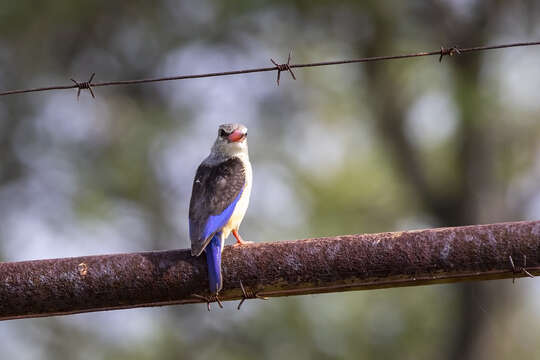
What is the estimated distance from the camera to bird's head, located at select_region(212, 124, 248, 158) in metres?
6.04

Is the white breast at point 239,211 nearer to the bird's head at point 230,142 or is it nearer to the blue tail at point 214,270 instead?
the bird's head at point 230,142

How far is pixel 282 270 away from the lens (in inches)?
147

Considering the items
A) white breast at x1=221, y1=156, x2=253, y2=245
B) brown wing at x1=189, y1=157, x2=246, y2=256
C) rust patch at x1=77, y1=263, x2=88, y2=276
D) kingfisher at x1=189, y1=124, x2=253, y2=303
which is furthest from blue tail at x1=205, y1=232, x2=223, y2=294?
white breast at x1=221, y1=156, x2=253, y2=245

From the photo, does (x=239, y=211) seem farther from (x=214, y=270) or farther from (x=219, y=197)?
(x=214, y=270)

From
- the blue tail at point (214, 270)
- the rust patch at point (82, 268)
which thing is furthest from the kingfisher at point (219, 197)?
the rust patch at point (82, 268)

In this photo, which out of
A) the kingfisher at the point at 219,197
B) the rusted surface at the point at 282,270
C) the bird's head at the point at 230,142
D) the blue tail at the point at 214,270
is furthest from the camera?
the bird's head at the point at 230,142

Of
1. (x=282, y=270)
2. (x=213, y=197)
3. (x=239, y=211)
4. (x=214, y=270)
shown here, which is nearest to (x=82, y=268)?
(x=214, y=270)

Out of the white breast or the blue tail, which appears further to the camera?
the white breast

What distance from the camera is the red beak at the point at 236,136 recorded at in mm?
6098

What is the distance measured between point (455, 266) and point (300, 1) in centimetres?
993

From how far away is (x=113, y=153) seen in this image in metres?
14.4

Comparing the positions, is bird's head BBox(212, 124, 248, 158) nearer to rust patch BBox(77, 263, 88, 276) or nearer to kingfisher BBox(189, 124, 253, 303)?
kingfisher BBox(189, 124, 253, 303)

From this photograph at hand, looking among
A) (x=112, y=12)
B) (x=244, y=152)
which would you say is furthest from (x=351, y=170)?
(x=244, y=152)

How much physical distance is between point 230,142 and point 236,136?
0.06m
